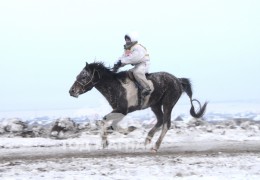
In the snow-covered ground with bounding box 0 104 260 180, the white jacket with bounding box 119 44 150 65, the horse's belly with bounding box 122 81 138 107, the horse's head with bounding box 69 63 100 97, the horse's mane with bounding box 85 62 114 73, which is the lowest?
the snow-covered ground with bounding box 0 104 260 180

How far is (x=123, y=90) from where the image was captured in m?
14.0

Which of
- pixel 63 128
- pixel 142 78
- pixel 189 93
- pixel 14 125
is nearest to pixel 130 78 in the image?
pixel 142 78

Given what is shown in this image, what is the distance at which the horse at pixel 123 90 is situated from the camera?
45.3 ft

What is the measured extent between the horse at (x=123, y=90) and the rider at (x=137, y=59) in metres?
0.18

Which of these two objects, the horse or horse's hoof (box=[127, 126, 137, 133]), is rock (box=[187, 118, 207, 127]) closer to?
horse's hoof (box=[127, 126, 137, 133])

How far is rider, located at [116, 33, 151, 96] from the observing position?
1396 centimetres

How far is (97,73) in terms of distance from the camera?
46.8 ft

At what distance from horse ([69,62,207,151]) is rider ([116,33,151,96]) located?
18 centimetres

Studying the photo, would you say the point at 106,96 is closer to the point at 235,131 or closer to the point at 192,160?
the point at 192,160

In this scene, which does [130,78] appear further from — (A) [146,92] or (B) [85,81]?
(B) [85,81]

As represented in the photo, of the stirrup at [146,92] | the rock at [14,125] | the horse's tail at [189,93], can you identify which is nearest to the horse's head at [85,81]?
the stirrup at [146,92]

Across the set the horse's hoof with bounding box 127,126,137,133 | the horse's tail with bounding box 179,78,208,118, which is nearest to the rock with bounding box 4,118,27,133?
the horse's hoof with bounding box 127,126,137,133

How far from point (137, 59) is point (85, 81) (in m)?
1.46

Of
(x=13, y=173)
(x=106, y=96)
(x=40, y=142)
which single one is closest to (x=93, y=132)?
(x=40, y=142)
